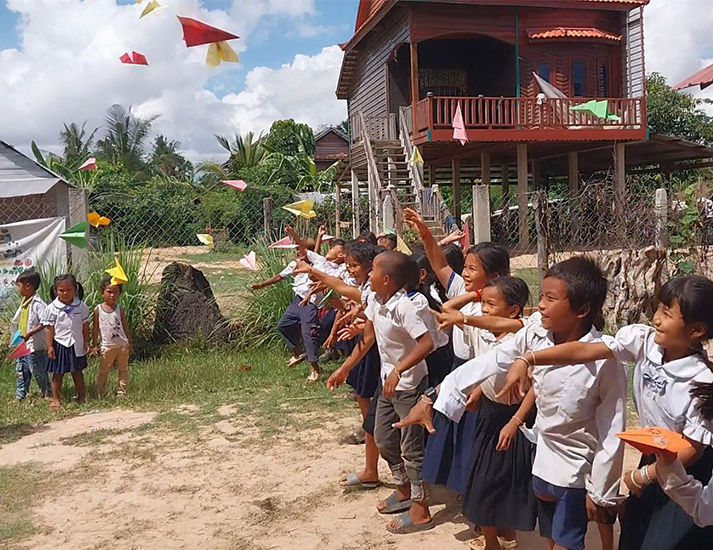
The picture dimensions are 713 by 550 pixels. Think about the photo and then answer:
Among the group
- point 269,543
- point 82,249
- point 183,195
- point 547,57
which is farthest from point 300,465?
point 547,57

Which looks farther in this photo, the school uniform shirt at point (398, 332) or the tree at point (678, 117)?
the tree at point (678, 117)

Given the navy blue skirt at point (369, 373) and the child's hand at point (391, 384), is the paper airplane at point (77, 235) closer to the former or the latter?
the navy blue skirt at point (369, 373)

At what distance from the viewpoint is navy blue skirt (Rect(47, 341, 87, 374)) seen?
19.8 ft

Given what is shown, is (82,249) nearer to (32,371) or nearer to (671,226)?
(32,371)

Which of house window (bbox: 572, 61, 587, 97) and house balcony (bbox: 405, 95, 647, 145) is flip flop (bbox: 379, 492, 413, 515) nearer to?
house balcony (bbox: 405, 95, 647, 145)

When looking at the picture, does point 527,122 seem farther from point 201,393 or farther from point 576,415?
point 576,415

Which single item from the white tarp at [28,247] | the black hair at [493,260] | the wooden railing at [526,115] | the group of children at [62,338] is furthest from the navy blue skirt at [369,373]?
the wooden railing at [526,115]

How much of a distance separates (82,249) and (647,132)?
13070mm

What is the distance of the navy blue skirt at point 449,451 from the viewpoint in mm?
3248

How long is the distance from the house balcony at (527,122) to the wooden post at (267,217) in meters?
6.42

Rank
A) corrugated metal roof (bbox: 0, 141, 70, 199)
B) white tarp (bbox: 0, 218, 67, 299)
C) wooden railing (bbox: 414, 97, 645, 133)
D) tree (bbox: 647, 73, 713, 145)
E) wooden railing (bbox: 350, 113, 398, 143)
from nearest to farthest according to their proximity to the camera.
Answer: white tarp (bbox: 0, 218, 67, 299), corrugated metal roof (bbox: 0, 141, 70, 199), wooden railing (bbox: 414, 97, 645, 133), wooden railing (bbox: 350, 113, 398, 143), tree (bbox: 647, 73, 713, 145)

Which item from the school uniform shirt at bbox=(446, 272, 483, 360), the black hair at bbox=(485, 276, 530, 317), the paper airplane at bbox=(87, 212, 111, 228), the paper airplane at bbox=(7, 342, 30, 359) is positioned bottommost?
the paper airplane at bbox=(7, 342, 30, 359)

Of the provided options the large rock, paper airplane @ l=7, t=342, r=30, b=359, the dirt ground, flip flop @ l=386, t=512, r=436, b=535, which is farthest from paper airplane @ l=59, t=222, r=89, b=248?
flip flop @ l=386, t=512, r=436, b=535

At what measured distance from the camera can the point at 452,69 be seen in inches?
771
